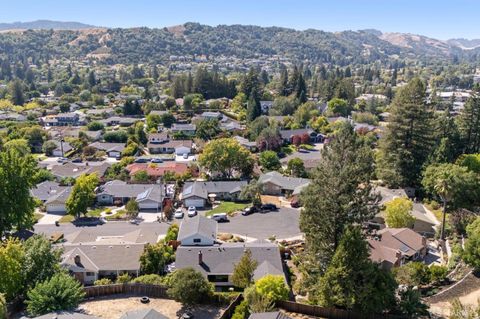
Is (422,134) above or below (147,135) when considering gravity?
above

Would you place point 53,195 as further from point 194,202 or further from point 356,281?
point 356,281

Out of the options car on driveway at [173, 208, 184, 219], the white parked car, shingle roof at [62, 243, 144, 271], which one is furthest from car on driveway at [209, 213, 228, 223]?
shingle roof at [62, 243, 144, 271]

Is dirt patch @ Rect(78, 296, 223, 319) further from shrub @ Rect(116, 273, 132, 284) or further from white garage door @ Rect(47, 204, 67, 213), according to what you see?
white garage door @ Rect(47, 204, 67, 213)

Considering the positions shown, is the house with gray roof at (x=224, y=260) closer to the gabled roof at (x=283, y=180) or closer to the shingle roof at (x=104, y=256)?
the shingle roof at (x=104, y=256)

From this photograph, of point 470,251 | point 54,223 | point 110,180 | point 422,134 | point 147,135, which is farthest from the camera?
point 147,135

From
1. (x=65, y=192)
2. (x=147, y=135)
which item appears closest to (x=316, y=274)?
(x=65, y=192)

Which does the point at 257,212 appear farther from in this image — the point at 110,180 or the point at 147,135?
the point at 147,135
